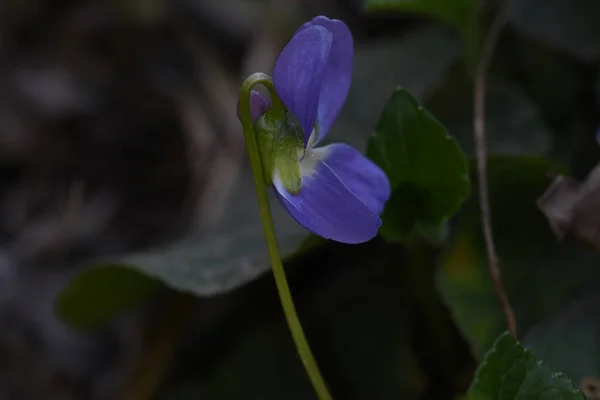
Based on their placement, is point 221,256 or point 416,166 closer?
point 416,166

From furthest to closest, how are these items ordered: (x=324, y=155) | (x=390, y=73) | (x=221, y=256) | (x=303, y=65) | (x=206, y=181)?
(x=206, y=181), (x=390, y=73), (x=221, y=256), (x=324, y=155), (x=303, y=65)

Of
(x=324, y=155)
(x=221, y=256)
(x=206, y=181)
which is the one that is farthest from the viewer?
(x=206, y=181)

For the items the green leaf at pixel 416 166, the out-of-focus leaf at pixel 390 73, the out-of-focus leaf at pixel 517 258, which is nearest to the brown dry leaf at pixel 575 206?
the out-of-focus leaf at pixel 517 258

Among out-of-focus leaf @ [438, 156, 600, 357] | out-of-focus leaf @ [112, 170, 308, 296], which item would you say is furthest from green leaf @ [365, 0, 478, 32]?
out-of-focus leaf @ [112, 170, 308, 296]

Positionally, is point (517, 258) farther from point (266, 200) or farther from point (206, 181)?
point (206, 181)

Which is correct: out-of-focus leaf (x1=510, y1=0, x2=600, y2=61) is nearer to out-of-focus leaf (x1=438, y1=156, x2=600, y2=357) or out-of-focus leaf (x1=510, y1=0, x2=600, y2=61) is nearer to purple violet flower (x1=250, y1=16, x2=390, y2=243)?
out-of-focus leaf (x1=438, y1=156, x2=600, y2=357)

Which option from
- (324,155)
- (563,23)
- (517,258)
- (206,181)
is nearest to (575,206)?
(517,258)

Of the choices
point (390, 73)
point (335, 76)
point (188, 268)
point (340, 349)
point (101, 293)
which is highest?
point (335, 76)

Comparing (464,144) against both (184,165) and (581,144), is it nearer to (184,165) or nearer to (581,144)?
(581,144)
